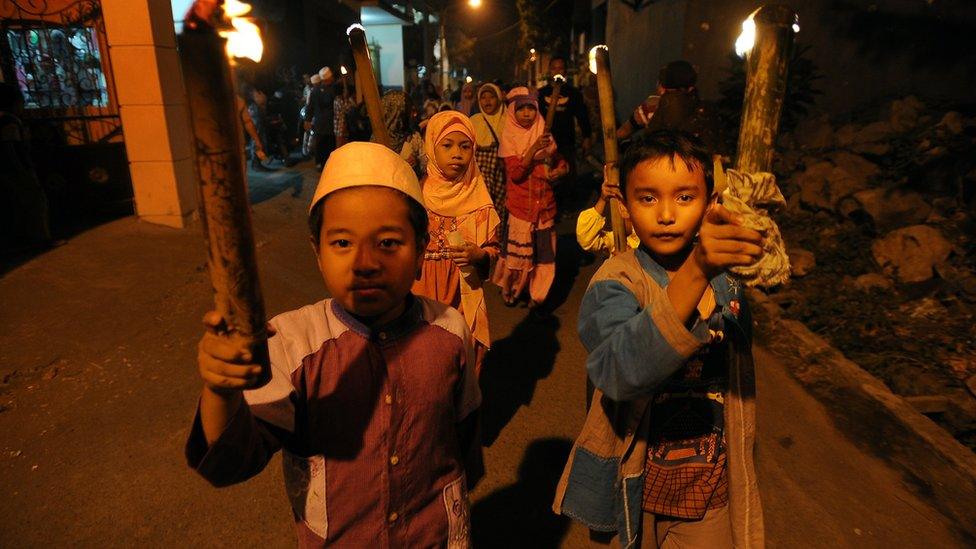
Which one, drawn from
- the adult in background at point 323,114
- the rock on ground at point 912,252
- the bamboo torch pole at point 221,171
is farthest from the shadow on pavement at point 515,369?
the adult in background at point 323,114

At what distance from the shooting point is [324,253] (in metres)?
1.50

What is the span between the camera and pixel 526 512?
3180 mm

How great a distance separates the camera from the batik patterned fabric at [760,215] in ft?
4.04

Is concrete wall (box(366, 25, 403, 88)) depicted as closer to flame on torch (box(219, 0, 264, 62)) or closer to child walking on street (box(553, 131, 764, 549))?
child walking on street (box(553, 131, 764, 549))

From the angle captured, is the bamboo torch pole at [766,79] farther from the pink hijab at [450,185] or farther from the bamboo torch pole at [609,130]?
the pink hijab at [450,185]

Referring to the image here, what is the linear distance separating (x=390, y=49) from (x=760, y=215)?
33.4 meters

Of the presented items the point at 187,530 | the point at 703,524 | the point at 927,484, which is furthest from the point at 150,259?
the point at 927,484

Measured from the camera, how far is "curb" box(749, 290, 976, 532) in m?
3.33

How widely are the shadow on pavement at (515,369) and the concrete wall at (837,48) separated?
6735 millimetres

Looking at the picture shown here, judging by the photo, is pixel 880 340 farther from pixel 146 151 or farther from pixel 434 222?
pixel 146 151

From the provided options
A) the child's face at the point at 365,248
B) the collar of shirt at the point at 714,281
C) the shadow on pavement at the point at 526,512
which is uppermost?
the child's face at the point at 365,248

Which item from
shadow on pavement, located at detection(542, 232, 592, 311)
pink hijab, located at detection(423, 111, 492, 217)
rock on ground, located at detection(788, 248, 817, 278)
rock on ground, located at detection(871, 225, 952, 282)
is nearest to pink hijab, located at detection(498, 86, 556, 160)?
shadow on pavement, located at detection(542, 232, 592, 311)

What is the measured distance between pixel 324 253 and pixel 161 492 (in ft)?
8.49

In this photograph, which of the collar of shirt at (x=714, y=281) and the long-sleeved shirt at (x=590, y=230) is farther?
the long-sleeved shirt at (x=590, y=230)
